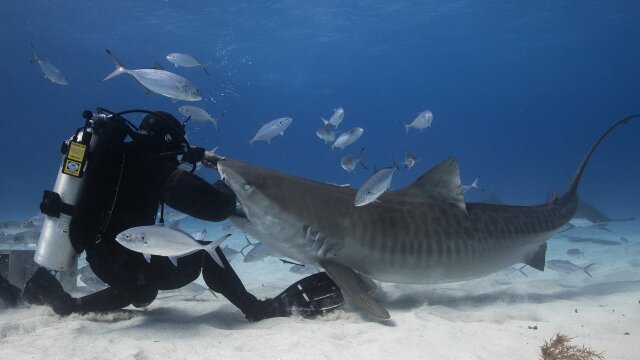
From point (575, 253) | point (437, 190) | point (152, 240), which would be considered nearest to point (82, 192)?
point (152, 240)

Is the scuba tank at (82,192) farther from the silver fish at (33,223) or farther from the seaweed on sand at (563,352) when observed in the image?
the silver fish at (33,223)

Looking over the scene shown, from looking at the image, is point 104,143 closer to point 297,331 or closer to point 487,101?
point 297,331

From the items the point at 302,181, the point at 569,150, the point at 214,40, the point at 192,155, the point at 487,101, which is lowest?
the point at 569,150

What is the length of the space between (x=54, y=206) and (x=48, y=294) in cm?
154

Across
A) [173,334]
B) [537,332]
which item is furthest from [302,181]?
[537,332]

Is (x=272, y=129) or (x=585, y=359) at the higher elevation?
(x=272, y=129)

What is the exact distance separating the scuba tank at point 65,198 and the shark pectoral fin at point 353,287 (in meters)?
2.40

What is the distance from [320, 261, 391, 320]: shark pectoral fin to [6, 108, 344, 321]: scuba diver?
0.28 m

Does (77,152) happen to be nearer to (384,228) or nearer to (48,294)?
(48,294)

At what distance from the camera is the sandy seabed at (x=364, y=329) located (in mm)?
2965

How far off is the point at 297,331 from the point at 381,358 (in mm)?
902

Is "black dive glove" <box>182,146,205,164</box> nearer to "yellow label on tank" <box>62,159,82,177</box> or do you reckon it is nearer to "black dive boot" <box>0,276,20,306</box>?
"yellow label on tank" <box>62,159,82,177</box>

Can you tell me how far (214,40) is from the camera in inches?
1649

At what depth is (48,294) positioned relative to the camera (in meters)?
4.20
